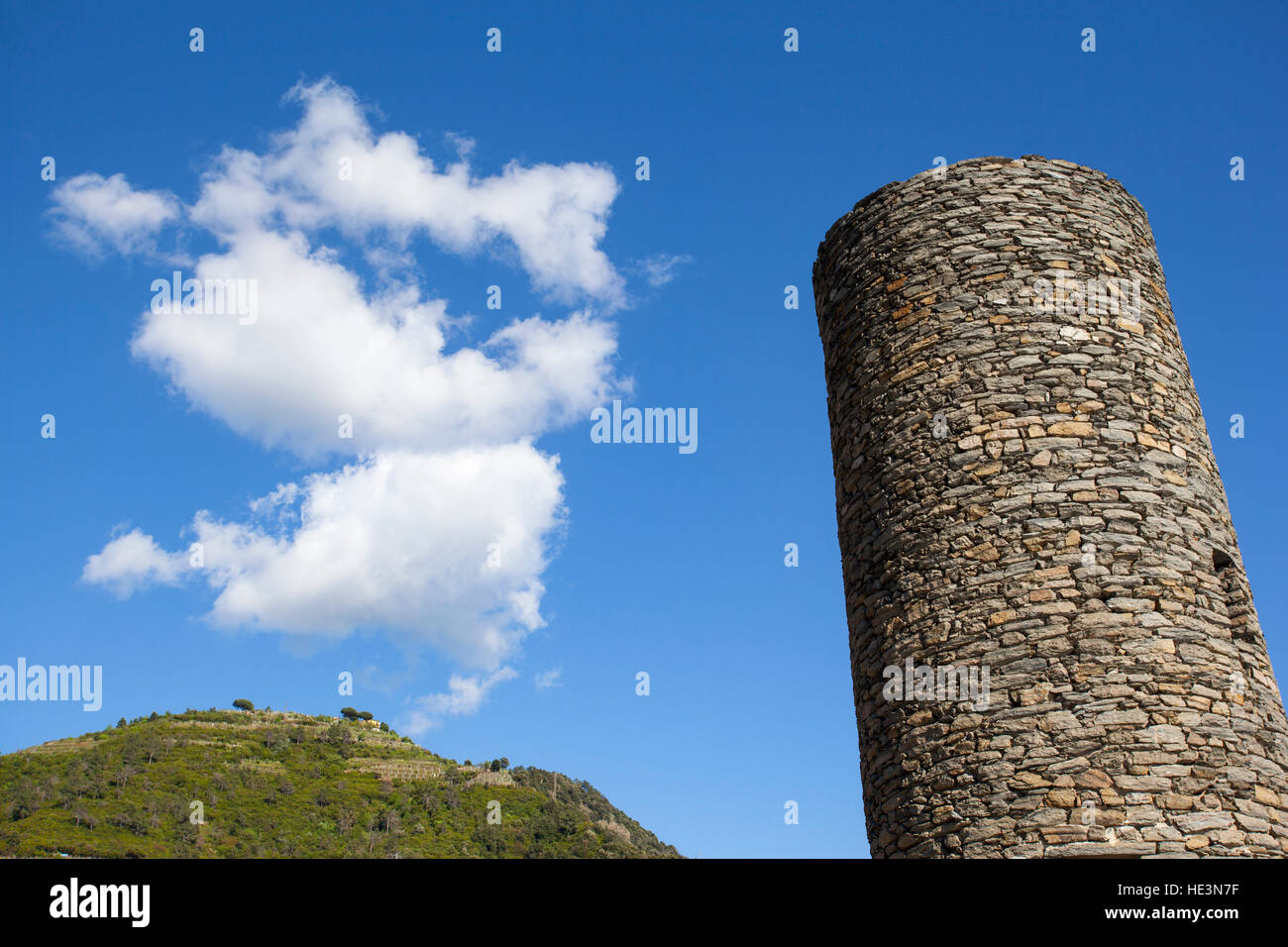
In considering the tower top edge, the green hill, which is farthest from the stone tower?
the green hill

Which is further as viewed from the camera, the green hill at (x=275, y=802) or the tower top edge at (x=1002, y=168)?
the green hill at (x=275, y=802)

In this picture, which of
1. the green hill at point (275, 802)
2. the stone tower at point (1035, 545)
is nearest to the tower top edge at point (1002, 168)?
the stone tower at point (1035, 545)

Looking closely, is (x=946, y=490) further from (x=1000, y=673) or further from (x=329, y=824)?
(x=329, y=824)

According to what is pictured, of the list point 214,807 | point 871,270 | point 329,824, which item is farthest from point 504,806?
point 871,270

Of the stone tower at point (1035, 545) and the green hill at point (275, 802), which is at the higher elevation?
the stone tower at point (1035, 545)

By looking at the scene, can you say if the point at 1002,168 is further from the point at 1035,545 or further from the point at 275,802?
the point at 275,802

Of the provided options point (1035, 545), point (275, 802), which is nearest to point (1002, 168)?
point (1035, 545)

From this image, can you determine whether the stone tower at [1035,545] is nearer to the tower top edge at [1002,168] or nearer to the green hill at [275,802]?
the tower top edge at [1002,168]

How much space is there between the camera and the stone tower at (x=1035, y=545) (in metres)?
6.00

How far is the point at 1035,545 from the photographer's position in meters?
6.61

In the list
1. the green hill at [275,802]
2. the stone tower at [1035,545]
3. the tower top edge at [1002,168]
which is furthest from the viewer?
the green hill at [275,802]

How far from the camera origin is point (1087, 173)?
8.20m

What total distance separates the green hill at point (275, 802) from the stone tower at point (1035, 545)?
2884cm
